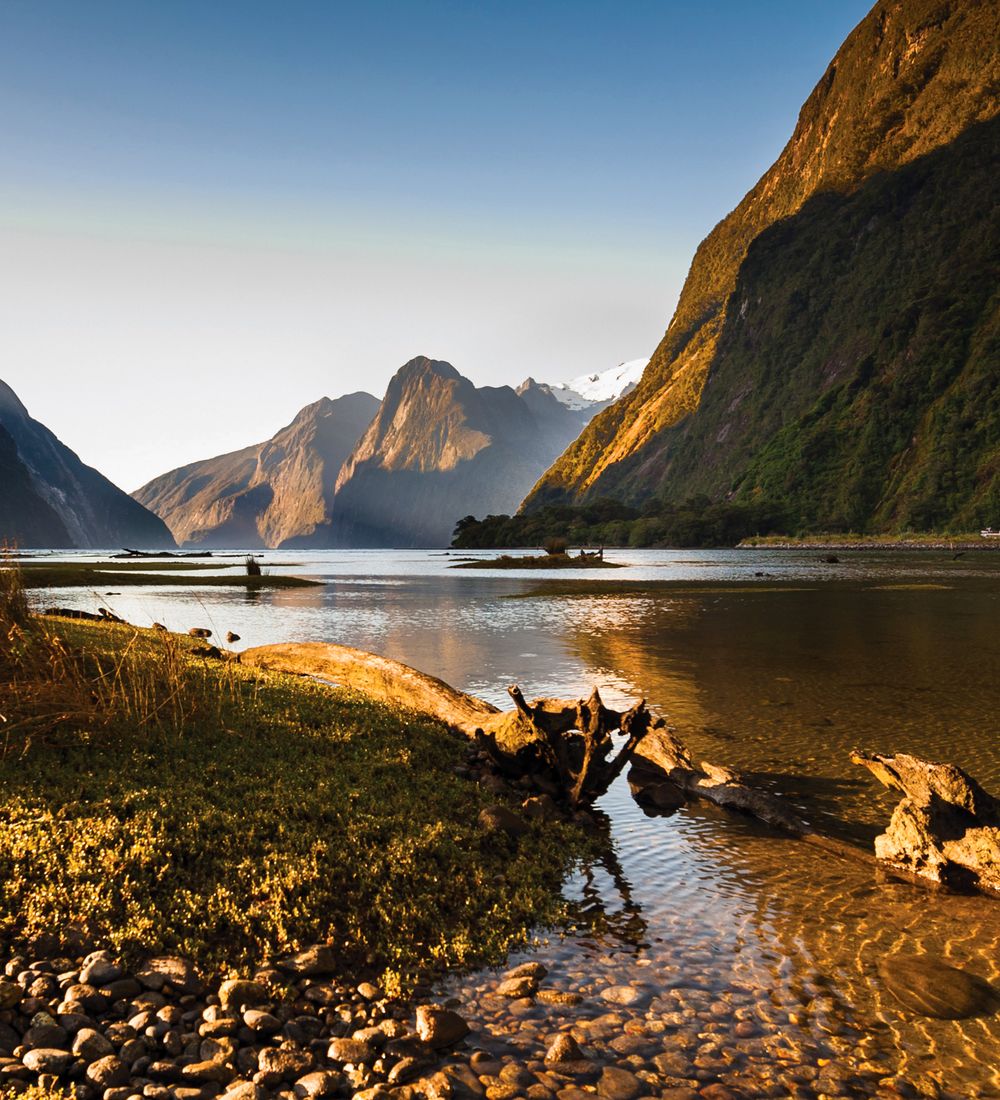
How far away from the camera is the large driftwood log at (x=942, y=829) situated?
27.8 feet

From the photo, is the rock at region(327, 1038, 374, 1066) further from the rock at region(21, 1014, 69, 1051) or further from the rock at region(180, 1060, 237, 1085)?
the rock at region(21, 1014, 69, 1051)

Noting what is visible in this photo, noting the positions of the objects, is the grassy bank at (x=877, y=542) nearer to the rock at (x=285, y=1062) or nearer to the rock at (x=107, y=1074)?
the rock at (x=285, y=1062)

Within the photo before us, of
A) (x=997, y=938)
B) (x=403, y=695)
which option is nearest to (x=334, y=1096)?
(x=997, y=938)

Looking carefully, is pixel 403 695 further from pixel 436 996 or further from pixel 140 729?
pixel 436 996

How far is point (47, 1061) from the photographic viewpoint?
16.1ft

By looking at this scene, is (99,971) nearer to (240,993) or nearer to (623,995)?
(240,993)

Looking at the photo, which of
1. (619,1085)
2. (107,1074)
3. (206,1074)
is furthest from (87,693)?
(619,1085)

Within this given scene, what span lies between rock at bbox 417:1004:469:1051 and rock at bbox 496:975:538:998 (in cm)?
61

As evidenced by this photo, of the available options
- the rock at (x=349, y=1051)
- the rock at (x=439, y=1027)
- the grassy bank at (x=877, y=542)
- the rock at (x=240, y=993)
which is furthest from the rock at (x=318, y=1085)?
the grassy bank at (x=877, y=542)

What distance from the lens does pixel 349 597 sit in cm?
5675

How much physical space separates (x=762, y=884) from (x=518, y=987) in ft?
11.2

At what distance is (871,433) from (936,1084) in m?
206

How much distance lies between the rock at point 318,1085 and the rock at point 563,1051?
147 centimetres

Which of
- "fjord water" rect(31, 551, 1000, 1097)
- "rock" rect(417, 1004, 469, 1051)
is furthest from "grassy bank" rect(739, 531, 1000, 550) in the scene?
"rock" rect(417, 1004, 469, 1051)
